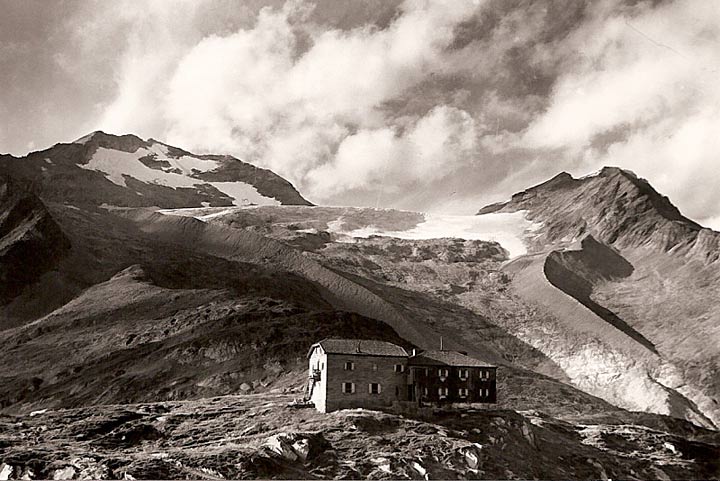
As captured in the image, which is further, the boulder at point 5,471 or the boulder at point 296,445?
the boulder at point 296,445

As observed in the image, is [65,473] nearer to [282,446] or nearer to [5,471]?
[5,471]

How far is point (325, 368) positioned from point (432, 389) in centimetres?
1338

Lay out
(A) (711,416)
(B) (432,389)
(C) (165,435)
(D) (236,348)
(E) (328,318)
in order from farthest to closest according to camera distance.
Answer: (A) (711,416), (E) (328,318), (D) (236,348), (B) (432,389), (C) (165,435)

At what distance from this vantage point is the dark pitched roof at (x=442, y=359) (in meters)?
90.0

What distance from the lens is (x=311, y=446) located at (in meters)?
71.6

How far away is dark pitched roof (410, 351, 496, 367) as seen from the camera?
9000 cm

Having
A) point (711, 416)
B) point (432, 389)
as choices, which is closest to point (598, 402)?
point (711, 416)

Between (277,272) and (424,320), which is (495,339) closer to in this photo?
(424,320)

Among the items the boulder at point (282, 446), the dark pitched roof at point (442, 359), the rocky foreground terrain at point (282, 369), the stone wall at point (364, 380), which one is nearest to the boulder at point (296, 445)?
the boulder at point (282, 446)

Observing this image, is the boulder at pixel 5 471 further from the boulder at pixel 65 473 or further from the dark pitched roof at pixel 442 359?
the dark pitched roof at pixel 442 359

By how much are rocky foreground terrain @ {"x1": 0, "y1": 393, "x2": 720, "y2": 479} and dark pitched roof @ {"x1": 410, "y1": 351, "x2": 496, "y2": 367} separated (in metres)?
5.68

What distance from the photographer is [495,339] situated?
177 m

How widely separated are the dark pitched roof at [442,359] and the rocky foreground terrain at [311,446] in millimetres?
5682

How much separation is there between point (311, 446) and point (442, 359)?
24.7 metres
